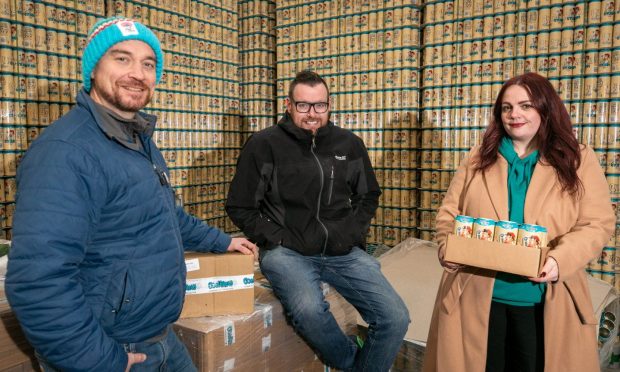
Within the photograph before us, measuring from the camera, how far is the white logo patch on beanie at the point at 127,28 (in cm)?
159

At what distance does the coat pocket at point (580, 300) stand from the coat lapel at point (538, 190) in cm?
31

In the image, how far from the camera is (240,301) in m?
2.47

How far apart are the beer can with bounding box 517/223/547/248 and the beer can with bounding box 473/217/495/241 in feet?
0.39

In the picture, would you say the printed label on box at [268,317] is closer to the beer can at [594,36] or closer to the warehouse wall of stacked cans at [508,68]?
the warehouse wall of stacked cans at [508,68]

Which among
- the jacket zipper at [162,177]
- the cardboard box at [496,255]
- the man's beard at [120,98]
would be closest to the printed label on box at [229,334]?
the jacket zipper at [162,177]

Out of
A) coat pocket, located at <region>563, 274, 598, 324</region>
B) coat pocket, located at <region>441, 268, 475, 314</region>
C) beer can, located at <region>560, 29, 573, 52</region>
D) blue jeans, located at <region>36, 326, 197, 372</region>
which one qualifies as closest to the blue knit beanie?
blue jeans, located at <region>36, 326, 197, 372</region>

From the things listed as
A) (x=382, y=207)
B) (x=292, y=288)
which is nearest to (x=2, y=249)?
(x=292, y=288)

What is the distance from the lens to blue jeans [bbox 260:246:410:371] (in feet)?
8.55

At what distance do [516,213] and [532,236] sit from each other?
0.74 ft

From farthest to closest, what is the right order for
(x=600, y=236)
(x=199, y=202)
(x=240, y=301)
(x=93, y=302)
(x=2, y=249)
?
(x=199, y=202)
(x=2, y=249)
(x=240, y=301)
(x=600, y=236)
(x=93, y=302)

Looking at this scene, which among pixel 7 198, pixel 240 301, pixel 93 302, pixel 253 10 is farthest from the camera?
pixel 253 10

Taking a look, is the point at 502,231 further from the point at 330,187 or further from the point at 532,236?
the point at 330,187

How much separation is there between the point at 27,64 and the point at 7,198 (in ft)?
4.43

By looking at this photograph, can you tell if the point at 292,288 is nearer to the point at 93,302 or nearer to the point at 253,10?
the point at 93,302
